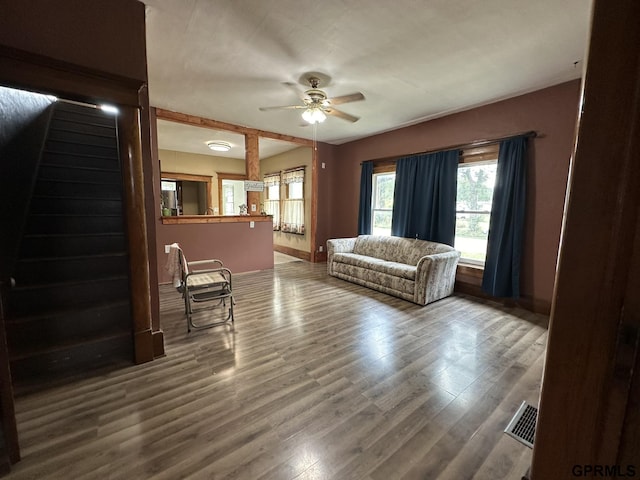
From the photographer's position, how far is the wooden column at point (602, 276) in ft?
1.37

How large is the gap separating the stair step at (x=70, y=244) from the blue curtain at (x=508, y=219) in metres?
4.14

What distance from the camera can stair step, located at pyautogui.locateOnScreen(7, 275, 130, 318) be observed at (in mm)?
2070

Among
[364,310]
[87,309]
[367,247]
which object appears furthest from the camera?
[367,247]

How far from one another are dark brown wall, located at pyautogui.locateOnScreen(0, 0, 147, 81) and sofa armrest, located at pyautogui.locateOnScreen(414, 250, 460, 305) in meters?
3.37

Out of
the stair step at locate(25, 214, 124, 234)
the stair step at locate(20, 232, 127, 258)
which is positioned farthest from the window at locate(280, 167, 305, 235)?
the stair step at locate(20, 232, 127, 258)

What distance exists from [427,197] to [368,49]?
2501 millimetres

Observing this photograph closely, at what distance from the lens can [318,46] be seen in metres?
2.41

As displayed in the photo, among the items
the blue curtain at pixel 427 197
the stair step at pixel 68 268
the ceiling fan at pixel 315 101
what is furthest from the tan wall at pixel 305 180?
the stair step at pixel 68 268

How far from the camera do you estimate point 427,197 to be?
14.3 ft

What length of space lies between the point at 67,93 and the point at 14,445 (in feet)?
6.47

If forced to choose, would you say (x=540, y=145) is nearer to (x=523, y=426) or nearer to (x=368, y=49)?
(x=368, y=49)

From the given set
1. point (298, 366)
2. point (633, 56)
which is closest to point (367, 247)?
point (298, 366)

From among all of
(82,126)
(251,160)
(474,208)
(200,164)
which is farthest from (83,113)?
(474,208)

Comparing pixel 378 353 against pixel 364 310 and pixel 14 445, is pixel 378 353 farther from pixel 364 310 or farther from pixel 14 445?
pixel 14 445
